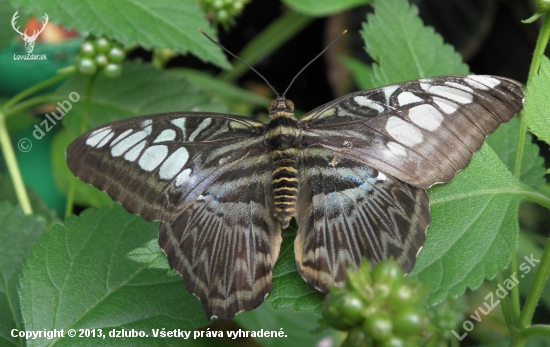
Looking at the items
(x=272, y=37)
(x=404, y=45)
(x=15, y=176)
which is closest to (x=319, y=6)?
(x=272, y=37)

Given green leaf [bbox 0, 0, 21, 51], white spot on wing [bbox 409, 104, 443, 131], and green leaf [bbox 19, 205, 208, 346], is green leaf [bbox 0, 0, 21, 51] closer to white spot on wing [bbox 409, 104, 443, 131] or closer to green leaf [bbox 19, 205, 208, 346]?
green leaf [bbox 19, 205, 208, 346]

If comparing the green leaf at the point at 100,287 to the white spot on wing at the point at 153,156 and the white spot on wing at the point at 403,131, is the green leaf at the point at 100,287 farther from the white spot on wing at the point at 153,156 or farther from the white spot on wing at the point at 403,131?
the white spot on wing at the point at 403,131

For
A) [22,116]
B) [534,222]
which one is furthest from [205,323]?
[534,222]

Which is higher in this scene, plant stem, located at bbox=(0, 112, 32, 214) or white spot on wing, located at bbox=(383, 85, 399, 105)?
white spot on wing, located at bbox=(383, 85, 399, 105)

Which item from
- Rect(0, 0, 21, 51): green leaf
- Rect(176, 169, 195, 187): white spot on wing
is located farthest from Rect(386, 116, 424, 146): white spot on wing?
Rect(0, 0, 21, 51): green leaf

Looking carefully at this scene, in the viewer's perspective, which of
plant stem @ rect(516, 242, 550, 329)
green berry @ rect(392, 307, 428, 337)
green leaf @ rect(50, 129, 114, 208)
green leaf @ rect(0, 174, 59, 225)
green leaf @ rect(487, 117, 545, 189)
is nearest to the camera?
green berry @ rect(392, 307, 428, 337)

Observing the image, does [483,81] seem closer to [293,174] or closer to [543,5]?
[543,5]

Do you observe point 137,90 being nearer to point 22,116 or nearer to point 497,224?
point 22,116
